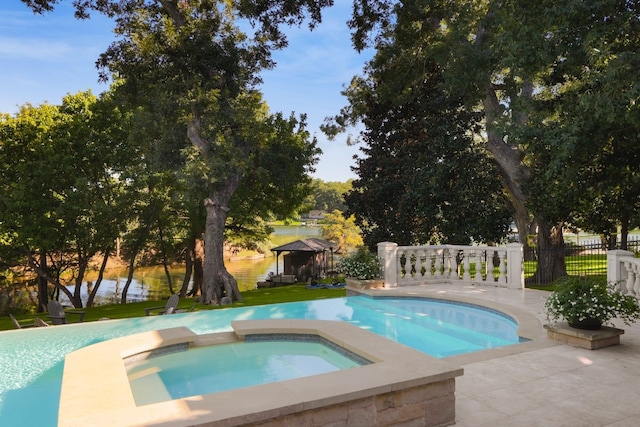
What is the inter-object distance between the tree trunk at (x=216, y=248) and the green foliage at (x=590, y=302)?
47.2ft

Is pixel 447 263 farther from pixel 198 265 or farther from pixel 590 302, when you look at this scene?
pixel 198 265

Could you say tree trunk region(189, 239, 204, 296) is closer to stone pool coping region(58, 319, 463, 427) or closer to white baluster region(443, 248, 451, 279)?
white baluster region(443, 248, 451, 279)

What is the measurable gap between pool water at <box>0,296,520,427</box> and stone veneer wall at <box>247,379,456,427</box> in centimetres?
383

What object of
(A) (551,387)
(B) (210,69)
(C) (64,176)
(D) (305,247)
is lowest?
(A) (551,387)

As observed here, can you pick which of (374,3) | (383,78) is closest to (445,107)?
(383,78)

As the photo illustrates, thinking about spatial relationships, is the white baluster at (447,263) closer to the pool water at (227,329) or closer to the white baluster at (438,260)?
the white baluster at (438,260)

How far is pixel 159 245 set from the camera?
27.3 metres

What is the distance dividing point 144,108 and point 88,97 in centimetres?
568

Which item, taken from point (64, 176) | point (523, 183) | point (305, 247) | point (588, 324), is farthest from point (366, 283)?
point (64, 176)

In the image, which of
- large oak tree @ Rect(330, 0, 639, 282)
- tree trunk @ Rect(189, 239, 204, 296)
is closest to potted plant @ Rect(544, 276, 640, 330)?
large oak tree @ Rect(330, 0, 639, 282)

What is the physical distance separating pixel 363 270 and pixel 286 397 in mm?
9991

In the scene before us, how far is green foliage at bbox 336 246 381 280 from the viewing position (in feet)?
46.3

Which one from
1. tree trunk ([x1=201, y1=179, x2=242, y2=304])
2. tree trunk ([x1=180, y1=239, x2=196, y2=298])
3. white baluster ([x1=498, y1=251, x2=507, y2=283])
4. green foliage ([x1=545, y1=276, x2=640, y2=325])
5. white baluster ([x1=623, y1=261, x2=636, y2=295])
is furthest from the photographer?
tree trunk ([x1=180, y1=239, x2=196, y2=298])

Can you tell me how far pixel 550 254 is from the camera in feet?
54.3
